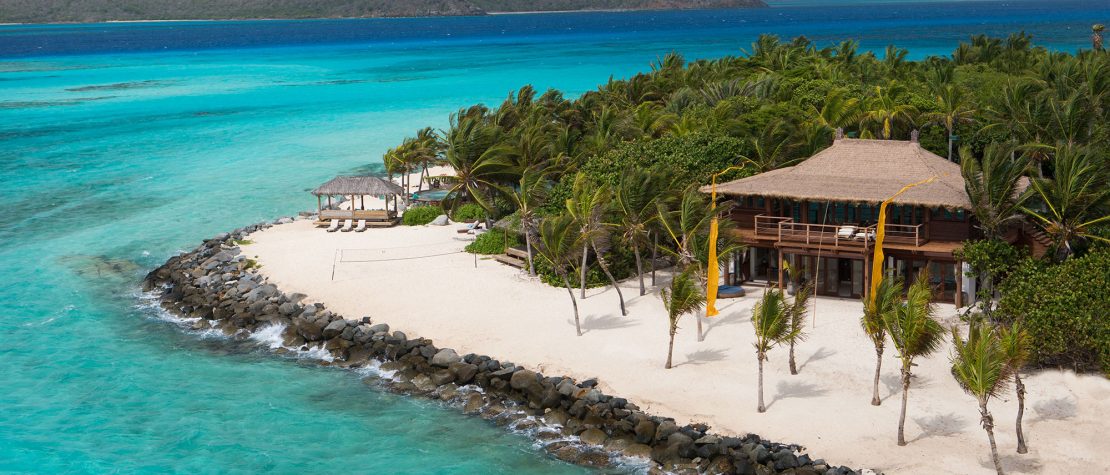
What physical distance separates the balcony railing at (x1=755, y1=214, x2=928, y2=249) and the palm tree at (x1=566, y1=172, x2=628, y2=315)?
4.22 m

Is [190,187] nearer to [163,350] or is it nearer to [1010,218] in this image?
[163,350]

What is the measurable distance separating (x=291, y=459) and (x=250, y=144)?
164 ft

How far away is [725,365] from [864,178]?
297 inches

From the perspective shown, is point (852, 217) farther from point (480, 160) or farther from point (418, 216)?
point (418, 216)

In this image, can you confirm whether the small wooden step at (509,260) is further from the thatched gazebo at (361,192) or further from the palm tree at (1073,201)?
the palm tree at (1073,201)

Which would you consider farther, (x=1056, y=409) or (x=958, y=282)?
(x=958, y=282)

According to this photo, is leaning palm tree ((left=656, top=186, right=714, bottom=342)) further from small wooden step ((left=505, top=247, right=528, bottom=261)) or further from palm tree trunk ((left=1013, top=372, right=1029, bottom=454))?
palm tree trunk ((left=1013, top=372, right=1029, bottom=454))

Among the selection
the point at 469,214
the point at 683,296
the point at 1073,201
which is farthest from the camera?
the point at 469,214

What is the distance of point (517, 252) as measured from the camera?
117ft

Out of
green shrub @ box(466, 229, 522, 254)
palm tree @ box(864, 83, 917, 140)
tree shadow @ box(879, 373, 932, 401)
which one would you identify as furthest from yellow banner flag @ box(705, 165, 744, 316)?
palm tree @ box(864, 83, 917, 140)

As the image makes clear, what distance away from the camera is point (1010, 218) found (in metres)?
28.2

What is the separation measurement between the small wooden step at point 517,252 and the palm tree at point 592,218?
3.23m

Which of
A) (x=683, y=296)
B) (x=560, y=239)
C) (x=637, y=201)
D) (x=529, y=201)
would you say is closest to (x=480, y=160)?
(x=529, y=201)

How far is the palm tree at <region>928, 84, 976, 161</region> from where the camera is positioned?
4184cm
